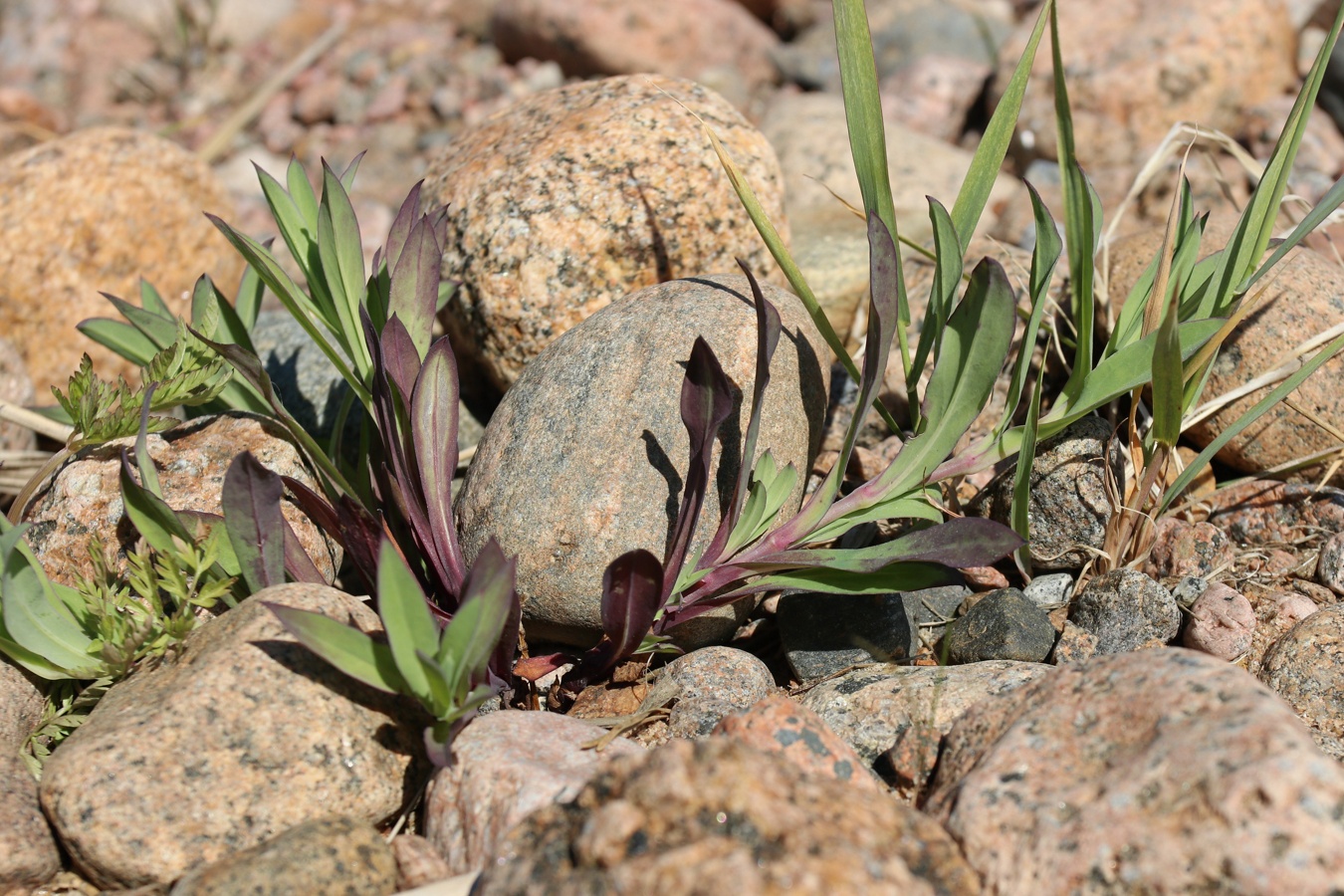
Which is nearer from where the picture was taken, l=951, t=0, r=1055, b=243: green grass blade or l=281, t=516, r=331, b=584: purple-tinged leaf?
l=281, t=516, r=331, b=584: purple-tinged leaf

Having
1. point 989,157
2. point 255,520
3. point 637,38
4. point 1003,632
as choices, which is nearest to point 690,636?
point 1003,632

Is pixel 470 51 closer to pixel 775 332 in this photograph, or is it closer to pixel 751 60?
pixel 751 60

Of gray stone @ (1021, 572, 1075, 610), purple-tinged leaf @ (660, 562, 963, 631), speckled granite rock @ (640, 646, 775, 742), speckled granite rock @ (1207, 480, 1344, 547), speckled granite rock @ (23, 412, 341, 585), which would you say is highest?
speckled granite rock @ (23, 412, 341, 585)

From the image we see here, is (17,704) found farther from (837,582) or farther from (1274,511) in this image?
(1274,511)

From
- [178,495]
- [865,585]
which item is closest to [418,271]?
[178,495]

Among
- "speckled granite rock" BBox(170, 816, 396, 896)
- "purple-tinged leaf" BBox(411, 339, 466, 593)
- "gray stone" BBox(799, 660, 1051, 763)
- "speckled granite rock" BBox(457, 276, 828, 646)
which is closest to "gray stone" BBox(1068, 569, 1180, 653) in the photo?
"gray stone" BBox(799, 660, 1051, 763)

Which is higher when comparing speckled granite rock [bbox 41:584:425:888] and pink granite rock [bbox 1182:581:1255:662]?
speckled granite rock [bbox 41:584:425:888]

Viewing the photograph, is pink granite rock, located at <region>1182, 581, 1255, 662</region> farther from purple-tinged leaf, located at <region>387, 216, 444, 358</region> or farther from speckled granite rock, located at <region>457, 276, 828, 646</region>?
purple-tinged leaf, located at <region>387, 216, 444, 358</region>
